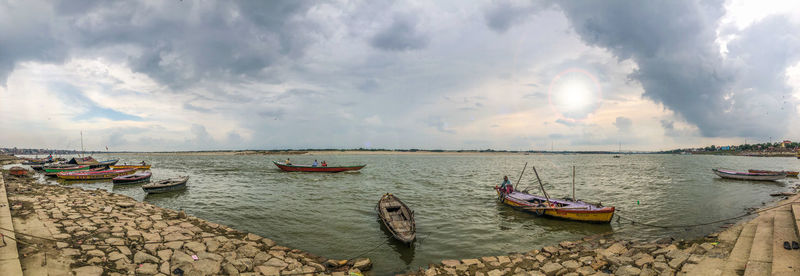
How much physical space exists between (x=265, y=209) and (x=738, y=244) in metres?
23.9

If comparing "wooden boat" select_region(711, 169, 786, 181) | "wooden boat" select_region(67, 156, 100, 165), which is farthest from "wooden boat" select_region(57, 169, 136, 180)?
"wooden boat" select_region(711, 169, 786, 181)

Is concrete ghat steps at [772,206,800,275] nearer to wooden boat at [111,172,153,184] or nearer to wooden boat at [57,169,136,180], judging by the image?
wooden boat at [111,172,153,184]

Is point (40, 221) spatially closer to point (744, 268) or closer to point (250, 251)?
point (250, 251)

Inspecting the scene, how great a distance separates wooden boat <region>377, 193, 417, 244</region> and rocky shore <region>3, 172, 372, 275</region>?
8.10 ft

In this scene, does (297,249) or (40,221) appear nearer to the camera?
(40,221)

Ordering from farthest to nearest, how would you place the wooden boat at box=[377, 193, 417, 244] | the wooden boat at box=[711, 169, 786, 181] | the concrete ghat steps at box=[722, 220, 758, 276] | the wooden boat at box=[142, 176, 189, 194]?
the wooden boat at box=[711, 169, 786, 181] < the wooden boat at box=[142, 176, 189, 194] < the wooden boat at box=[377, 193, 417, 244] < the concrete ghat steps at box=[722, 220, 758, 276]

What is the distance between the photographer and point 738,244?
1088 cm

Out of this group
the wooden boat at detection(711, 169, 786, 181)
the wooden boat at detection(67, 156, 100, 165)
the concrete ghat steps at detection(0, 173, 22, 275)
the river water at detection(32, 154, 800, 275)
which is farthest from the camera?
the wooden boat at detection(67, 156, 100, 165)

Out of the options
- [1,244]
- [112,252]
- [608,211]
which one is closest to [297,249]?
[112,252]

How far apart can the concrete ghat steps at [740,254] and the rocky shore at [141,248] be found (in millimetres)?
11052

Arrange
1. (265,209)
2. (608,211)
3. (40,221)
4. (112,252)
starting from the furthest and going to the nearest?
(265,209)
(608,211)
(40,221)
(112,252)

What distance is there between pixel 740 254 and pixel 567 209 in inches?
295

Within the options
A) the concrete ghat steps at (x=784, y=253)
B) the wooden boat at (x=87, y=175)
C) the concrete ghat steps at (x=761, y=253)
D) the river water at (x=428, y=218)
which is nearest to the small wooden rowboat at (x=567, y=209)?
the river water at (x=428, y=218)

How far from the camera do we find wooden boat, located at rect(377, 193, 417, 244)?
42.7 feet
